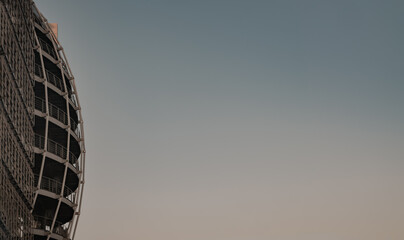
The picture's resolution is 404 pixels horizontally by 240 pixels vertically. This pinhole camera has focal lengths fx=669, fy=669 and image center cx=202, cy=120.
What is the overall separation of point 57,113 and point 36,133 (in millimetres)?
3990

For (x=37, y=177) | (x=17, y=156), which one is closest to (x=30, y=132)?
(x=17, y=156)

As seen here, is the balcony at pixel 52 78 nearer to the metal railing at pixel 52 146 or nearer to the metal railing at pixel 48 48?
the metal railing at pixel 48 48

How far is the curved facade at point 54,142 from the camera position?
59.4 m

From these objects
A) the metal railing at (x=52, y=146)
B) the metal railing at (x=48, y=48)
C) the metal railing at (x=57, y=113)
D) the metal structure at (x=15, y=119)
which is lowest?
the metal structure at (x=15, y=119)

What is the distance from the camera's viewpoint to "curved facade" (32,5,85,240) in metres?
59.4

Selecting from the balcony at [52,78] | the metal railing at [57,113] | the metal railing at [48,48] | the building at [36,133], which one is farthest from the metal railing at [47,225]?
the metal railing at [48,48]

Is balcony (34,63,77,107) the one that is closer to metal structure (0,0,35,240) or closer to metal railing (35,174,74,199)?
metal railing (35,174,74,199)

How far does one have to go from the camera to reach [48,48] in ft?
213

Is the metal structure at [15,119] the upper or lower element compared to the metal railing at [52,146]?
lower

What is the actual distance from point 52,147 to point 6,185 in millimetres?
26430

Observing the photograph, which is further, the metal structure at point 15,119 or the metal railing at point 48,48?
the metal railing at point 48,48

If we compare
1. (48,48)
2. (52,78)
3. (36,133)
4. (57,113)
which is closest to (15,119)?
(36,133)

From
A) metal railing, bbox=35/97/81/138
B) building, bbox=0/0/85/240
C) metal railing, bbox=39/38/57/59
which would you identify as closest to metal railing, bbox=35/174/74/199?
building, bbox=0/0/85/240

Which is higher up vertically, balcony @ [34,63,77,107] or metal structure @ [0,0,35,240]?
balcony @ [34,63,77,107]
